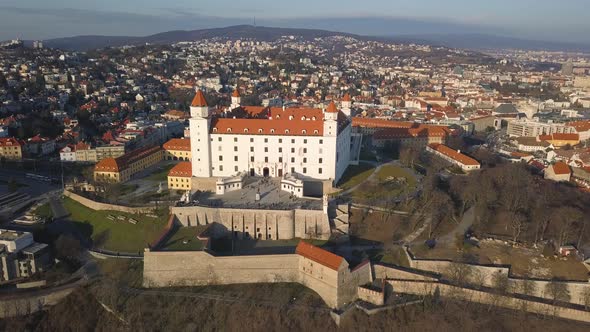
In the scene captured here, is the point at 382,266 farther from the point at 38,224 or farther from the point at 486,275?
the point at 38,224

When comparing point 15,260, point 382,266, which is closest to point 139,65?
point 15,260

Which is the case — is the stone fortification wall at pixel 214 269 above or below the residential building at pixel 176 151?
below

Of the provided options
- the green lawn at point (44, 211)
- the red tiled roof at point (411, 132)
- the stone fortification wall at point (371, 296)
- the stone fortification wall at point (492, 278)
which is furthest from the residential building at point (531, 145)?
the green lawn at point (44, 211)

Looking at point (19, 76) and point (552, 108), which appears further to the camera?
point (552, 108)

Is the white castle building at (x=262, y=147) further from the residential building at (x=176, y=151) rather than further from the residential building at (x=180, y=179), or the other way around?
the residential building at (x=176, y=151)

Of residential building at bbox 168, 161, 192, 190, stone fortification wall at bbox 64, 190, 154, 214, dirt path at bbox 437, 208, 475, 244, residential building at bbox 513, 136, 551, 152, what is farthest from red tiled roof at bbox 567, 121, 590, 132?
stone fortification wall at bbox 64, 190, 154, 214

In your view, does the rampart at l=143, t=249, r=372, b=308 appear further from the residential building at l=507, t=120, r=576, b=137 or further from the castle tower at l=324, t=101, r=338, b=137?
the residential building at l=507, t=120, r=576, b=137
